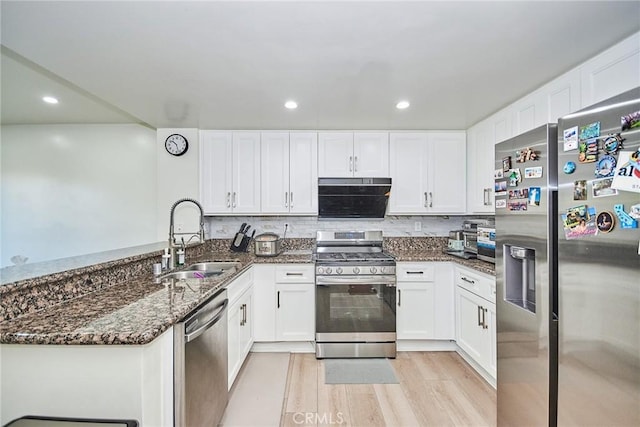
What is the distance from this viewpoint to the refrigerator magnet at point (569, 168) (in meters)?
1.27

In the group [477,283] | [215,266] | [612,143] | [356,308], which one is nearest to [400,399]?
[356,308]

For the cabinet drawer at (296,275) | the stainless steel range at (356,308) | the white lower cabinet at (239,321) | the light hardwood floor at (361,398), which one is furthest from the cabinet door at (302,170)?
the light hardwood floor at (361,398)

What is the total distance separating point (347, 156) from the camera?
3.25 metres

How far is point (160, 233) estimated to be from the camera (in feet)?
10.5

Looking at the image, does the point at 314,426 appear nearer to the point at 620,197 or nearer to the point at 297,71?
the point at 620,197

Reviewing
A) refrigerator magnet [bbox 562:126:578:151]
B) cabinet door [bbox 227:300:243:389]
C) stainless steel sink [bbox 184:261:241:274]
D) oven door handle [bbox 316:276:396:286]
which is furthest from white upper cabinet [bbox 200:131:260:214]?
refrigerator magnet [bbox 562:126:578:151]

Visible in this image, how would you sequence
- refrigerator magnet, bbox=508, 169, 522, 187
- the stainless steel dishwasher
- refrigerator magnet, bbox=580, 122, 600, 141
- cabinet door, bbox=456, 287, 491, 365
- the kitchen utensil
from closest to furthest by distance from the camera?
refrigerator magnet, bbox=580, 122, 600, 141 → the stainless steel dishwasher → refrigerator magnet, bbox=508, 169, 522, 187 → cabinet door, bbox=456, 287, 491, 365 → the kitchen utensil

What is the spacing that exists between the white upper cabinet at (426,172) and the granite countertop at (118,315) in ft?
6.95

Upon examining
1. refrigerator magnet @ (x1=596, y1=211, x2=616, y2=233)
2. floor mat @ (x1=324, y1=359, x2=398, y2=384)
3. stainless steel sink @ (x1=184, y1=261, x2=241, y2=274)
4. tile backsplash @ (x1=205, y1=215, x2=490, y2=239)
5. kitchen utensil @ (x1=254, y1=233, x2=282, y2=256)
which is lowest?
floor mat @ (x1=324, y1=359, x2=398, y2=384)

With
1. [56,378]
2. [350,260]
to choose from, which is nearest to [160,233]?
[350,260]

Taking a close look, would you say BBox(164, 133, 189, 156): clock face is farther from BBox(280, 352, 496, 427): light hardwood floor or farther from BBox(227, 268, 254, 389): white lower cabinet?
BBox(280, 352, 496, 427): light hardwood floor

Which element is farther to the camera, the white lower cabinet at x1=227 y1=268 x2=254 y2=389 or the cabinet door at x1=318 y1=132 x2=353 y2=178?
the cabinet door at x1=318 y1=132 x2=353 y2=178

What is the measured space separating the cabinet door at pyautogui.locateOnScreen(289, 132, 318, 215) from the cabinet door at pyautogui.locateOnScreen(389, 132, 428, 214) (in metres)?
0.86

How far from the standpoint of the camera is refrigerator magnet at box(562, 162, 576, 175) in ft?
4.17
